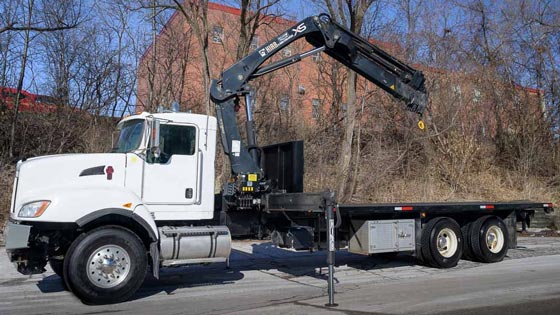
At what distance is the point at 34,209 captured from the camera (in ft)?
23.9

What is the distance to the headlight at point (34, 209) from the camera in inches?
285

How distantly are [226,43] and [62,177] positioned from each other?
20240mm

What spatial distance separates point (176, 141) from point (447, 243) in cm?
632

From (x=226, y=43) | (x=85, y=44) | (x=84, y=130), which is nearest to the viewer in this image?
(x=84, y=130)

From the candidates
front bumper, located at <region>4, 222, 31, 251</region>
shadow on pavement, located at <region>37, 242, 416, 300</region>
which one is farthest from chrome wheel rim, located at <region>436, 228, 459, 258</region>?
front bumper, located at <region>4, 222, 31, 251</region>

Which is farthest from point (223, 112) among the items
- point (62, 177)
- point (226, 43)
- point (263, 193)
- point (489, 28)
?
point (489, 28)

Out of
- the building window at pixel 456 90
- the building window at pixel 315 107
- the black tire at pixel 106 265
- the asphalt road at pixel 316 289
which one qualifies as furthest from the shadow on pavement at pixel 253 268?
the building window at pixel 456 90

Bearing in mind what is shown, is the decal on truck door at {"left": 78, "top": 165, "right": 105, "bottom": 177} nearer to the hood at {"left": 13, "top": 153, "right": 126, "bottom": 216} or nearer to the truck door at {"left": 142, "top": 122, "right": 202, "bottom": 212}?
the hood at {"left": 13, "top": 153, "right": 126, "bottom": 216}

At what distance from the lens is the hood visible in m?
7.66

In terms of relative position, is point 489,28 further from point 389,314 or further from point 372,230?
point 389,314

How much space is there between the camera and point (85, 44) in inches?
894

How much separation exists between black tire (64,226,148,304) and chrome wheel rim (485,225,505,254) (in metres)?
7.87

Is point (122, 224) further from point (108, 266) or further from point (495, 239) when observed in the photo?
point (495, 239)

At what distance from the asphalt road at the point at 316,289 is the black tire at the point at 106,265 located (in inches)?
8.4
